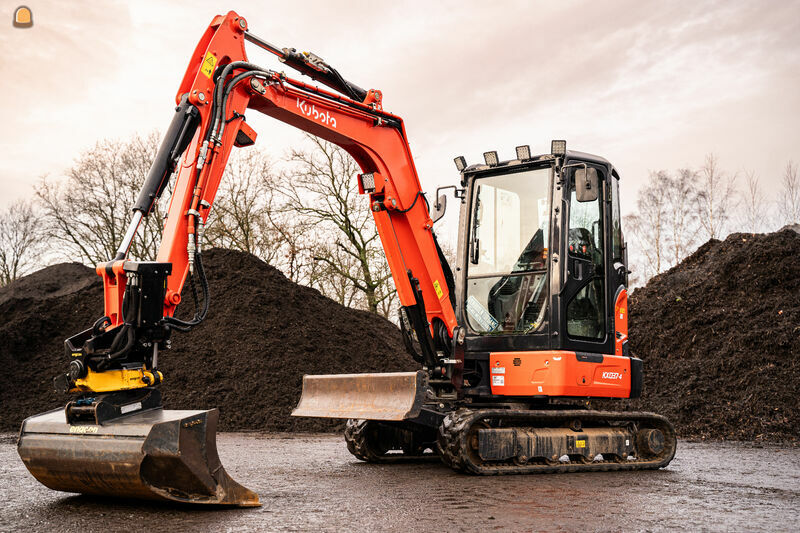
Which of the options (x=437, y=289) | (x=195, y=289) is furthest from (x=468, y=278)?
(x=195, y=289)

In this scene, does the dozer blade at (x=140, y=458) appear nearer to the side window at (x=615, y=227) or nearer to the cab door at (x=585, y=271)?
the cab door at (x=585, y=271)

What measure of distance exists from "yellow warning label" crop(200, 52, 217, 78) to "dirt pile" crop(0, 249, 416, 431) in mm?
7664

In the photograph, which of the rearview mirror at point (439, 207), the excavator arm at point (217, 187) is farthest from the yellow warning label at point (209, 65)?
the rearview mirror at point (439, 207)

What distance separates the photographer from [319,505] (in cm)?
504

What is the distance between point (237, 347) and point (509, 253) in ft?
26.6

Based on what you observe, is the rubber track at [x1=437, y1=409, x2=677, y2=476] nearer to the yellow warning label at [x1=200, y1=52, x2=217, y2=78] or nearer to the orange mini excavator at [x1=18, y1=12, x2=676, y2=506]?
the orange mini excavator at [x1=18, y1=12, x2=676, y2=506]

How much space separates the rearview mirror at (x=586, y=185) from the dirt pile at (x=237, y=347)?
726 cm

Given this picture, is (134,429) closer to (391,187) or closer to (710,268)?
(391,187)

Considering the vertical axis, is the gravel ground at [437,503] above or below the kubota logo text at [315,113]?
below

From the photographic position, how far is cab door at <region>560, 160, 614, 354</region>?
7.36 m

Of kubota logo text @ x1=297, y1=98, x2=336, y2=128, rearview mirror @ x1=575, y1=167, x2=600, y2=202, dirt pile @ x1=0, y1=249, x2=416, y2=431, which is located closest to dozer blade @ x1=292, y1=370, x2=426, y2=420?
rearview mirror @ x1=575, y1=167, x2=600, y2=202

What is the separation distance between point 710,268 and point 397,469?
40.5ft

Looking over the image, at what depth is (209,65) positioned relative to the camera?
19.7ft

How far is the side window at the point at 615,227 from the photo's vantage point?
311 inches
